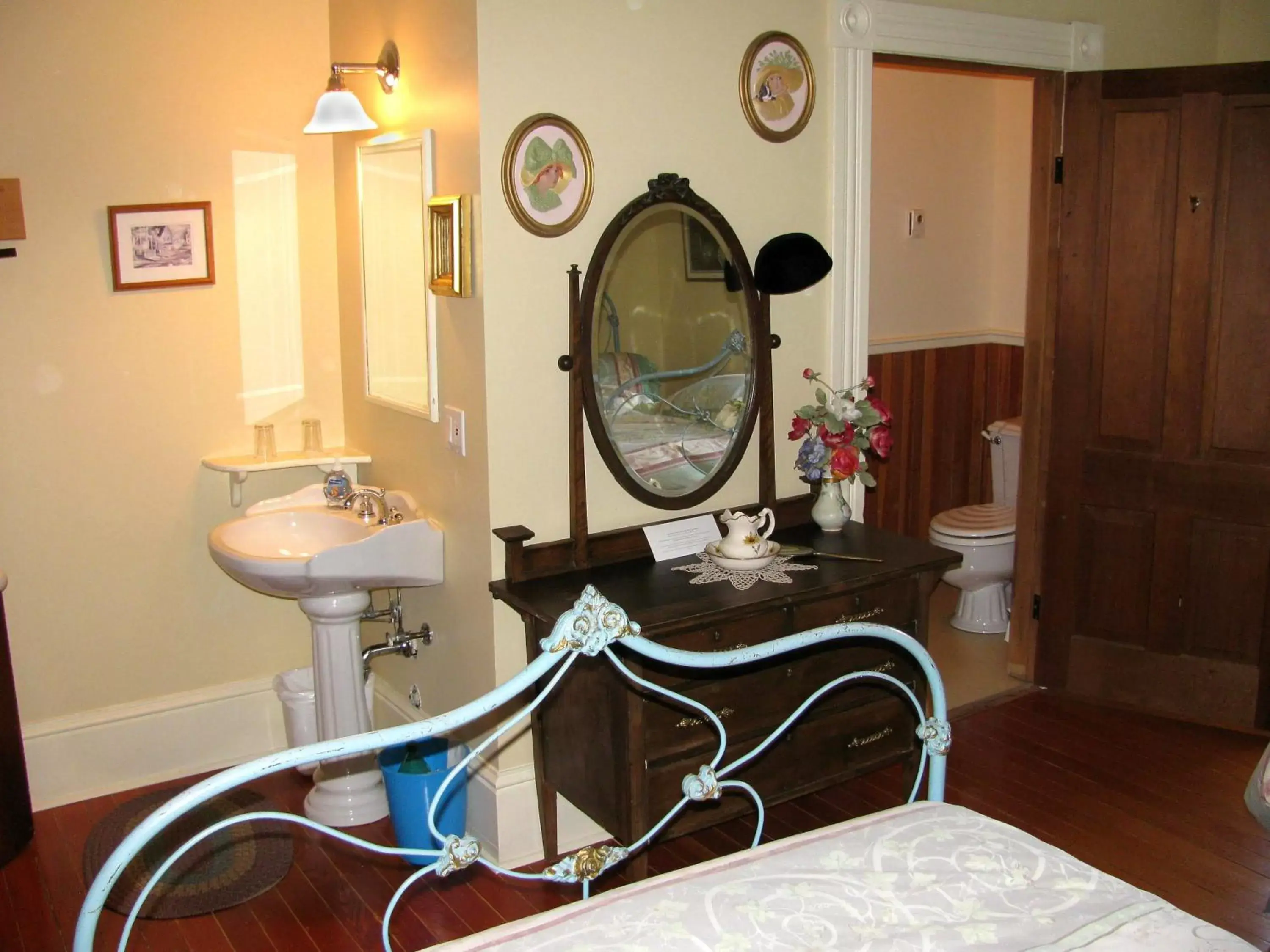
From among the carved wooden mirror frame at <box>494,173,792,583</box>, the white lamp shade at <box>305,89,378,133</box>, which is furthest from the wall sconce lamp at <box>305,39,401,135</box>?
the carved wooden mirror frame at <box>494,173,792,583</box>

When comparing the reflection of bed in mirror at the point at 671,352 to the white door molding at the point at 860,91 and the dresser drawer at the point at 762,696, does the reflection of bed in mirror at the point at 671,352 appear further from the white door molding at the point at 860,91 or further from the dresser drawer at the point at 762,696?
the dresser drawer at the point at 762,696

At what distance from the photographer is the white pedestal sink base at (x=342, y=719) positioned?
10.9 feet

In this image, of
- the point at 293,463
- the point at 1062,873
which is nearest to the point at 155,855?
the point at 293,463

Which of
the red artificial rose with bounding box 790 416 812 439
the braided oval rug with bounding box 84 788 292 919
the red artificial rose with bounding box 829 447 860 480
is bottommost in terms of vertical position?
the braided oval rug with bounding box 84 788 292 919

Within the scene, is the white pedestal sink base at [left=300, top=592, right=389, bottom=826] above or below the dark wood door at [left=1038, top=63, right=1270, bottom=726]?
below

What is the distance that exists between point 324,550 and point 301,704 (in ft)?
2.25

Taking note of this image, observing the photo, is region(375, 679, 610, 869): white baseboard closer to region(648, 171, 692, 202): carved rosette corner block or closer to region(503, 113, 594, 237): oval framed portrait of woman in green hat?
region(503, 113, 594, 237): oval framed portrait of woman in green hat

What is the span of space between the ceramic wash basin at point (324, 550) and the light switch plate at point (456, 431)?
0.83ft

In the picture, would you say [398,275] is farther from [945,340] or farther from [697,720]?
[945,340]

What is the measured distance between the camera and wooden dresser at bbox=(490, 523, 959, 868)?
8.86 ft

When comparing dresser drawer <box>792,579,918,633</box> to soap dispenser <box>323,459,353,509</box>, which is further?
soap dispenser <box>323,459,353,509</box>

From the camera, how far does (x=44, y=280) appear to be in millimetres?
3311

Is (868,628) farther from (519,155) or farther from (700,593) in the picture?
(519,155)

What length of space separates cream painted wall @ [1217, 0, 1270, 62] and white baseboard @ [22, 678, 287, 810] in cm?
385
